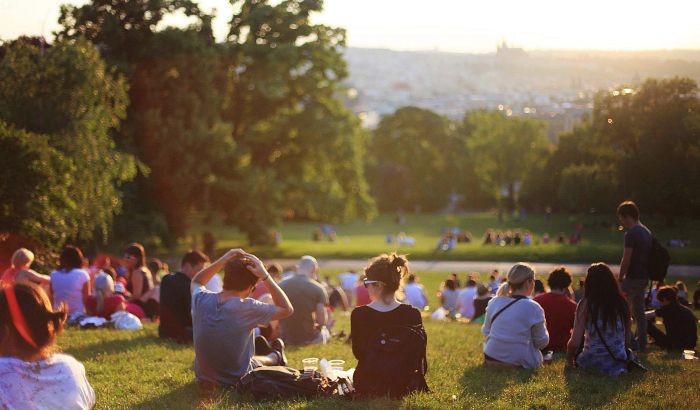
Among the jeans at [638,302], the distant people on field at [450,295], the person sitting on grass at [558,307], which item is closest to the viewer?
the person sitting on grass at [558,307]

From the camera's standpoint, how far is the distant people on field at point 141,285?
46.2 feet

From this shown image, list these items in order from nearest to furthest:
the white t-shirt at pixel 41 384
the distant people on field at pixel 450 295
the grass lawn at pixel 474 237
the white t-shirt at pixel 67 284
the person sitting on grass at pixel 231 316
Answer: the white t-shirt at pixel 41 384
the person sitting on grass at pixel 231 316
the white t-shirt at pixel 67 284
the grass lawn at pixel 474 237
the distant people on field at pixel 450 295

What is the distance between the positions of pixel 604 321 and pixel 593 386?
88 cm

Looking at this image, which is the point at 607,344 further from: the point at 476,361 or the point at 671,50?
the point at 671,50

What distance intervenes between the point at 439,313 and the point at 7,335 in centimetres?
1498

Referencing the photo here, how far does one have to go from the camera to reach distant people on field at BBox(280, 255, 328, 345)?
1180cm

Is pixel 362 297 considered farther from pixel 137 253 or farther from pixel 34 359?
pixel 34 359

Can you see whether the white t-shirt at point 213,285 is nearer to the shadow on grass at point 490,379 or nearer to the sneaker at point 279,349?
the sneaker at point 279,349

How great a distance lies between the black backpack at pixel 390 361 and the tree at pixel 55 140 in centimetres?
1402

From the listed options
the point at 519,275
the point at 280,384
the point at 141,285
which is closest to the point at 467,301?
the point at 141,285

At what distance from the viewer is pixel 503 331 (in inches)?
356

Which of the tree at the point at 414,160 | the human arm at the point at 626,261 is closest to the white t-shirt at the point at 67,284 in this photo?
the human arm at the point at 626,261

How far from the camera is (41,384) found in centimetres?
483

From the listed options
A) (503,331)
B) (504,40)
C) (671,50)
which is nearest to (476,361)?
(503,331)
